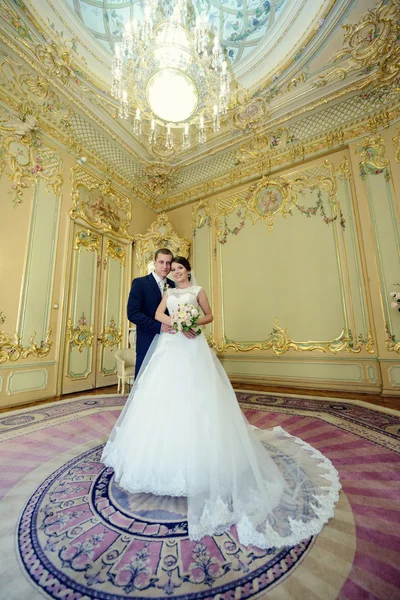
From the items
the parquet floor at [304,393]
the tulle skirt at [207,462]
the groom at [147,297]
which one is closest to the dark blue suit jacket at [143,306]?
the groom at [147,297]

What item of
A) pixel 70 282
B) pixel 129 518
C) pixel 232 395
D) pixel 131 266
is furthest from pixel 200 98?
pixel 129 518

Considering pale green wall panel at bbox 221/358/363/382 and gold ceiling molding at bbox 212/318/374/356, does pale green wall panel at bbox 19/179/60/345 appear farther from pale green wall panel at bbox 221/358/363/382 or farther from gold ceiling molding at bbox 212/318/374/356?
pale green wall panel at bbox 221/358/363/382

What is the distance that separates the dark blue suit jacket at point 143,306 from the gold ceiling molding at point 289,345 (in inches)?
135

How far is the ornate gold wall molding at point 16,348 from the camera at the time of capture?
3.66m

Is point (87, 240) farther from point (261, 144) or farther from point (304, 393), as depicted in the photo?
point (304, 393)

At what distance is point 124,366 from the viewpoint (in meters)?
4.29

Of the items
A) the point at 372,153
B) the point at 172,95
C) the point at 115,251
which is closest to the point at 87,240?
the point at 115,251

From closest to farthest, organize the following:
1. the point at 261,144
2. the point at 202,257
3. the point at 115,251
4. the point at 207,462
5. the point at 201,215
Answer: the point at 207,462 → the point at 261,144 → the point at 115,251 → the point at 202,257 → the point at 201,215

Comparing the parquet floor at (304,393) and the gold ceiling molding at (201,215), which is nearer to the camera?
the parquet floor at (304,393)

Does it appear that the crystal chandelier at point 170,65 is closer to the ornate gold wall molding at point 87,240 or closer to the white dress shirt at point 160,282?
the ornate gold wall molding at point 87,240

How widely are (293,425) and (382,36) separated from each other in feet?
18.5

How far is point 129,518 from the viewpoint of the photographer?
1266 mm

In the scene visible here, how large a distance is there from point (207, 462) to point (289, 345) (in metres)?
3.92

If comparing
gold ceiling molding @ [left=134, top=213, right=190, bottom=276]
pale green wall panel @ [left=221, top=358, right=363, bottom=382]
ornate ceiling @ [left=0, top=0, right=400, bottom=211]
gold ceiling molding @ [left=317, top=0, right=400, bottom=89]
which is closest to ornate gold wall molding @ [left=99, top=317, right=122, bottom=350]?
gold ceiling molding @ [left=134, top=213, right=190, bottom=276]
